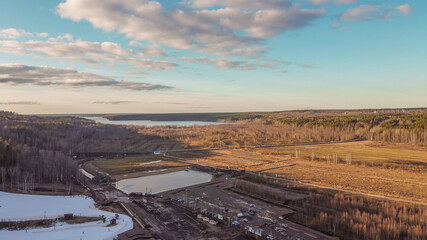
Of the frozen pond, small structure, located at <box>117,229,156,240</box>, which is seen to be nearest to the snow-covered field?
small structure, located at <box>117,229,156,240</box>

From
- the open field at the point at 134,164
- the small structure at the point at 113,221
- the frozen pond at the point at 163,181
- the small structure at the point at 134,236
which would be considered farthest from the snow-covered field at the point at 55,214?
the open field at the point at 134,164

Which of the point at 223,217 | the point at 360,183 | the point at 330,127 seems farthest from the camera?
the point at 330,127

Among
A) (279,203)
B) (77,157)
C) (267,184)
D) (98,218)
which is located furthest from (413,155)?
(77,157)

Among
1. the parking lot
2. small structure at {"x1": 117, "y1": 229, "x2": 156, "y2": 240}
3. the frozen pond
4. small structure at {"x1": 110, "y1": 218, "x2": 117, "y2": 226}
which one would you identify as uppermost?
small structure at {"x1": 117, "y1": 229, "x2": 156, "y2": 240}

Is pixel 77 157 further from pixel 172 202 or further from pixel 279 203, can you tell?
pixel 279 203

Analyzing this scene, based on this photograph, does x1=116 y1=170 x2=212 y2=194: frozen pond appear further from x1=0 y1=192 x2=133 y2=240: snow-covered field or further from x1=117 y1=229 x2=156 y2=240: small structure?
x1=117 y1=229 x2=156 y2=240: small structure

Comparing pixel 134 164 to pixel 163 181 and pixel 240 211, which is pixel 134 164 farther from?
pixel 240 211
